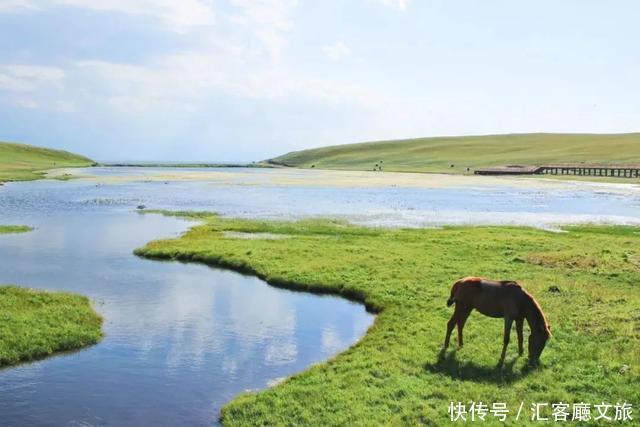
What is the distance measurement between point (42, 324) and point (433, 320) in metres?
12.7

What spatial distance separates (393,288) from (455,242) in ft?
43.9

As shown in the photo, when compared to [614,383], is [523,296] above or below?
above

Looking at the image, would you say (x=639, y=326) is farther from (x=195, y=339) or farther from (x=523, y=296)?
(x=195, y=339)

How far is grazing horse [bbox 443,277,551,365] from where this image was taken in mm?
15562

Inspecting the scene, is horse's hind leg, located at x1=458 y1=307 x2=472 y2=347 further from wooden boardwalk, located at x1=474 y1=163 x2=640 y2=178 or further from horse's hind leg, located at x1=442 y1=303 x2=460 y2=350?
wooden boardwalk, located at x1=474 y1=163 x2=640 y2=178

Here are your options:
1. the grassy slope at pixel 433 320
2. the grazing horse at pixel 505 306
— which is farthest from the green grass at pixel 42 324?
the grazing horse at pixel 505 306

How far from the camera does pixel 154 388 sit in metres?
15.6

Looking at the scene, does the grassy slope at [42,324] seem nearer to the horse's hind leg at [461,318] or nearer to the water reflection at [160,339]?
the water reflection at [160,339]

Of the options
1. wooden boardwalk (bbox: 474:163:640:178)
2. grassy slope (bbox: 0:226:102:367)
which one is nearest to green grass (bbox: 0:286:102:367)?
grassy slope (bbox: 0:226:102:367)

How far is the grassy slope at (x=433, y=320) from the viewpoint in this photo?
13.7m

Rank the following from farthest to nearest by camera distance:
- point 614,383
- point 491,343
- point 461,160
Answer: point 461,160, point 491,343, point 614,383

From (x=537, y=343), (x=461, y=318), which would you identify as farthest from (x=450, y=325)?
(x=537, y=343)

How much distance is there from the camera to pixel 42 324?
778 inches

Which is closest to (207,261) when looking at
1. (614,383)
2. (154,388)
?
(154,388)
